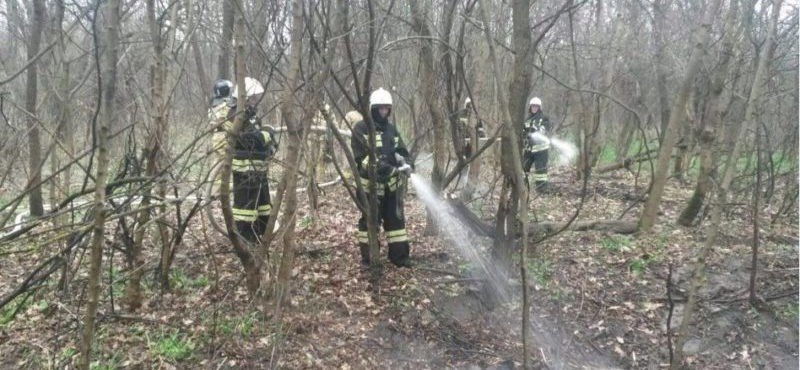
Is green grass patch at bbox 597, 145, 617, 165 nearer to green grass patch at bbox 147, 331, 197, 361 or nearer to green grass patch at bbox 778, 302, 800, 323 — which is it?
green grass patch at bbox 778, 302, 800, 323

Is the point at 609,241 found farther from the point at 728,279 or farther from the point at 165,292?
the point at 165,292

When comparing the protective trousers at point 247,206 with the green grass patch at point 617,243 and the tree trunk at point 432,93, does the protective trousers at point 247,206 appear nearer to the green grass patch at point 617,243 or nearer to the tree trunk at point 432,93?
the tree trunk at point 432,93

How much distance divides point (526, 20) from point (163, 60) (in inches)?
108

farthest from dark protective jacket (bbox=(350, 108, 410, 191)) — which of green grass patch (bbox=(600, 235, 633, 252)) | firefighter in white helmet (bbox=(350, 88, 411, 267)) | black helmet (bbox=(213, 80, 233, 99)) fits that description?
green grass patch (bbox=(600, 235, 633, 252))

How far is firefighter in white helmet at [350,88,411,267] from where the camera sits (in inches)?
203

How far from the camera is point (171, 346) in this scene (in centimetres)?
395

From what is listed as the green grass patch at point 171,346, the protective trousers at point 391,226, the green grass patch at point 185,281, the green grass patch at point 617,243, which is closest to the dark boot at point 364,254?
the protective trousers at point 391,226

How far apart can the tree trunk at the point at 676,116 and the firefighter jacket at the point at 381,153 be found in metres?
3.11

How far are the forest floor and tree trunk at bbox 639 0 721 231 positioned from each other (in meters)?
0.36

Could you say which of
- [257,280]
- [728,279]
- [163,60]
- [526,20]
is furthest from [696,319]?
[163,60]

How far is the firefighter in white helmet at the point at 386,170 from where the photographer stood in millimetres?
5160

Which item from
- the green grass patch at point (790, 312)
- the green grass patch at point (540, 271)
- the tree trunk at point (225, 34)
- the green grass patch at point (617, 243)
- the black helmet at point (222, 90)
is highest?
the tree trunk at point (225, 34)

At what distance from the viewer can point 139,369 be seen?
373 centimetres

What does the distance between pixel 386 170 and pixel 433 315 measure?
1396 mm
